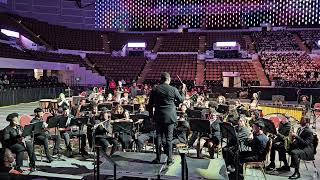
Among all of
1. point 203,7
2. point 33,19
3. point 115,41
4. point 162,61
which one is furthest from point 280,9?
point 33,19

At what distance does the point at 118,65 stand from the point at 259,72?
43.9 ft

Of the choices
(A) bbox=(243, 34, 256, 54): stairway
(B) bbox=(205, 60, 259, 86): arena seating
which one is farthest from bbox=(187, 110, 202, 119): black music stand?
(A) bbox=(243, 34, 256, 54): stairway

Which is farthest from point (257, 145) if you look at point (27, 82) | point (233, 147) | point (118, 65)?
point (118, 65)

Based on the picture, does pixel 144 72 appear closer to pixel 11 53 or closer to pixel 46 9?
pixel 11 53

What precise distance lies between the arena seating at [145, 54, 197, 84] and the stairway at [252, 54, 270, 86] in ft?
18.3

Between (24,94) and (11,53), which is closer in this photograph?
(24,94)

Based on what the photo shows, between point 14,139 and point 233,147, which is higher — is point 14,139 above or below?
above

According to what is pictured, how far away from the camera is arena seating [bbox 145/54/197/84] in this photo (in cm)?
3240

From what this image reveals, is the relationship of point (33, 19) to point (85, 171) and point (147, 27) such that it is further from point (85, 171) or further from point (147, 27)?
point (85, 171)

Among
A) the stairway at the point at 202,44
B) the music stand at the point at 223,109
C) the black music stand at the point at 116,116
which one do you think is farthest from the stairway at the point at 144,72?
the black music stand at the point at 116,116

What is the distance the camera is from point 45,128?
908cm

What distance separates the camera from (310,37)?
119 ft

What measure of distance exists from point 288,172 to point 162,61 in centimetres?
2779

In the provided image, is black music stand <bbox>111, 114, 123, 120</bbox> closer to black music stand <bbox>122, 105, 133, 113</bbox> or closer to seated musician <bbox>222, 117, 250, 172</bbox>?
black music stand <bbox>122, 105, 133, 113</bbox>
